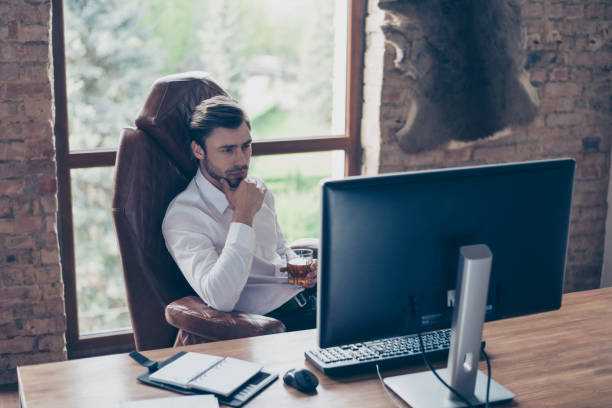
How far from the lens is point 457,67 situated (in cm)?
319

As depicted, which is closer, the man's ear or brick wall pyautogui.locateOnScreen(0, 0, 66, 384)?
the man's ear

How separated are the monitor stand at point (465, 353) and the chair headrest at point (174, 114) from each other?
44.1 inches

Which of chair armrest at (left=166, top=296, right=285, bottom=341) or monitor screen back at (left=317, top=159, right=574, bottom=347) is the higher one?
monitor screen back at (left=317, top=159, right=574, bottom=347)

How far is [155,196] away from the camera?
2166mm

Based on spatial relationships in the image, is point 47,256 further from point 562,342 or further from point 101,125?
point 562,342

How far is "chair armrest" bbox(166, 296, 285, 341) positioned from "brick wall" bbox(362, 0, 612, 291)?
4.78 feet

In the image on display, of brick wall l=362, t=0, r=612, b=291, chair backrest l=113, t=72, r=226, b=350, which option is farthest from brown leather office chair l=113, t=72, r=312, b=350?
brick wall l=362, t=0, r=612, b=291

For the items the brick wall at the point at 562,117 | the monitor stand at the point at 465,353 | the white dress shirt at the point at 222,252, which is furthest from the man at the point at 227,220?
the brick wall at the point at 562,117

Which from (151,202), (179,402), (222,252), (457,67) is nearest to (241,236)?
(222,252)

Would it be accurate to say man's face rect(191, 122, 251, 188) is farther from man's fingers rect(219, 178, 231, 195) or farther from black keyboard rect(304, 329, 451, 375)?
black keyboard rect(304, 329, 451, 375)

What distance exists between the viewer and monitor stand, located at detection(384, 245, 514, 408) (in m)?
1.33

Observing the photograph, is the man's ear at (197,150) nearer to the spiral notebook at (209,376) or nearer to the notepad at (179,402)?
the spiral notebook at (209,376)

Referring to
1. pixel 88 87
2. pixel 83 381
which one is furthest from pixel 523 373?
pixel 88 87

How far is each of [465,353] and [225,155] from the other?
3.70ft
